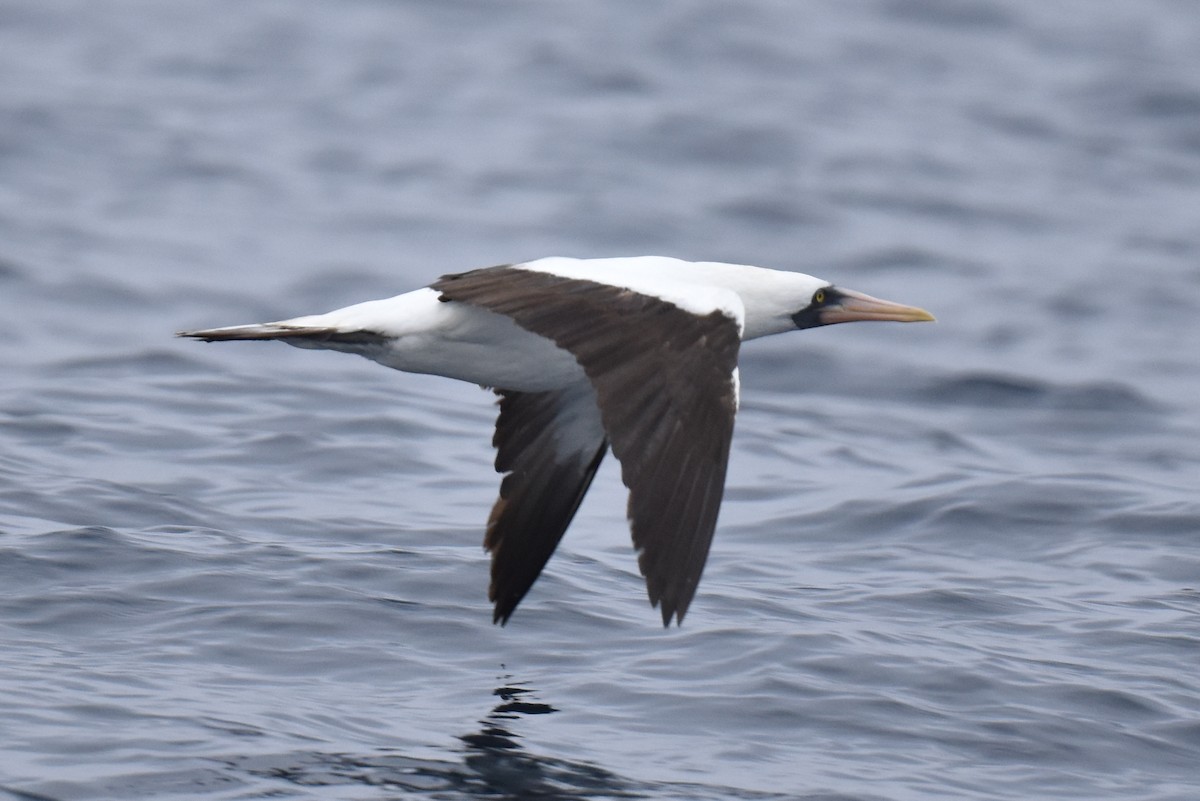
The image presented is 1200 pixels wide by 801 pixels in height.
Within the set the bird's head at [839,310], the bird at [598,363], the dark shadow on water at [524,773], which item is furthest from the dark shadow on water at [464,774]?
the bird's head at [839,310]

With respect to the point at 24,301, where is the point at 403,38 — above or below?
above

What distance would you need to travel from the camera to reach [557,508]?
7.97 metres

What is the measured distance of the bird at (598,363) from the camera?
6.08 meters

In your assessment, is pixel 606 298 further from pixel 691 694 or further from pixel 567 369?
pixel 691 694

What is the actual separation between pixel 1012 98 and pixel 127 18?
10.3 m

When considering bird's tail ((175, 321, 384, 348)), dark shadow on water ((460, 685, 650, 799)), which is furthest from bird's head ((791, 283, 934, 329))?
dark shadow on water ((460, 685, 650, 799))

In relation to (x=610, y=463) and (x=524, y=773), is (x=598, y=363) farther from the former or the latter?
(x=610, y=463)

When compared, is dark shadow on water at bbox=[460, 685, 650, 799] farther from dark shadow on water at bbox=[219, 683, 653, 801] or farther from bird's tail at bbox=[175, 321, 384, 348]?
bird's tail at bbox=[175, 321, 384, 348]

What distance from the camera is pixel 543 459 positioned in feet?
26.5

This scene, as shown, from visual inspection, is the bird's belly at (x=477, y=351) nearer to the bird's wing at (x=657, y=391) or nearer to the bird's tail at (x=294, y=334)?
the bird's tail at (x=294, y=334)

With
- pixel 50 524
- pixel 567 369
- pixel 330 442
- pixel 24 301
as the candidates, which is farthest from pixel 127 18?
pixel 567 369

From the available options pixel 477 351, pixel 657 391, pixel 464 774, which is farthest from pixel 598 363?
pixel 464 774

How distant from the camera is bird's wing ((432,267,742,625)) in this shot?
5.96 metres

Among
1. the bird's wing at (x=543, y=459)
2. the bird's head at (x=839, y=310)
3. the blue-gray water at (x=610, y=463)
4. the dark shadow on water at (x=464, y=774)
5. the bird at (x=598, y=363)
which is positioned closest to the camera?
the dark shadow on water at (x=464, y=774)
